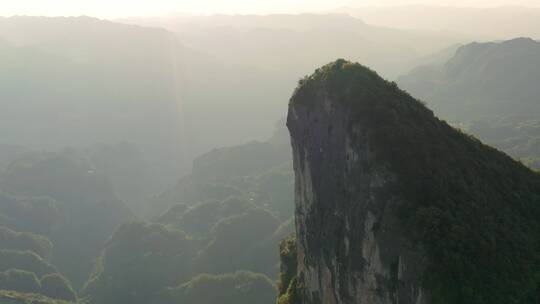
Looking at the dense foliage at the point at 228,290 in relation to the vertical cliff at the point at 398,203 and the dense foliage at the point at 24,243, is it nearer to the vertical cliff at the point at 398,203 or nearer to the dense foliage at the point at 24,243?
the dense foliage at the point at 24,243

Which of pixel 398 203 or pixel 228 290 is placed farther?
pixel 228 290

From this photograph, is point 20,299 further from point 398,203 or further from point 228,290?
point 398,203

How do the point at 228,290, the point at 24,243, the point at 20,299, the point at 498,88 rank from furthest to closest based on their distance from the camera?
the point at 498,88 < the point at 24,243 < the point at 228,290 < the point at 20,299

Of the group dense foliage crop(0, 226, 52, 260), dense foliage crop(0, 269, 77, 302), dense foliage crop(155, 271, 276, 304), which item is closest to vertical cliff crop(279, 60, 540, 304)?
dense foliage crop(155, 271, 276, 304)

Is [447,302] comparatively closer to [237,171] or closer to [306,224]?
[306,224]

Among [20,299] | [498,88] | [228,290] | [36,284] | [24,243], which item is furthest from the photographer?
[498,88]

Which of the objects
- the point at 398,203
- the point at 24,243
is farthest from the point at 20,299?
the point at 398,203

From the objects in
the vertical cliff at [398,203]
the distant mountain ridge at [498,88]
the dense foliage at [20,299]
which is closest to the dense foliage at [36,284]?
the dense foliage at [20,299]

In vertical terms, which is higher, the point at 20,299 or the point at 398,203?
the point at 398,203

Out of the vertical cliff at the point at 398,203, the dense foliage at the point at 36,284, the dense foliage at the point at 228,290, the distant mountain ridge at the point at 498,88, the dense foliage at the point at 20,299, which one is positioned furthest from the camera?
the distant mountain ridge at the point at 498,88
